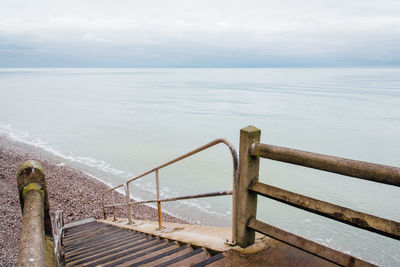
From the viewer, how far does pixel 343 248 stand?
37.3 ft

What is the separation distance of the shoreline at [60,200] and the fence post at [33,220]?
6065mm

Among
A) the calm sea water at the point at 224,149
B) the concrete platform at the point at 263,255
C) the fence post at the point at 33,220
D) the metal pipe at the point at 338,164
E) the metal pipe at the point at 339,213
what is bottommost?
the calm sea water at the point at 224,149

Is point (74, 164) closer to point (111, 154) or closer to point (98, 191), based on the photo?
point (111, 154)

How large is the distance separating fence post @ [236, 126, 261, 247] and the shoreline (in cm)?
641

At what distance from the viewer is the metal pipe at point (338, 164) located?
1675mm

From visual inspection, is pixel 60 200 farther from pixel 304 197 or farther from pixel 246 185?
pixel 304 197

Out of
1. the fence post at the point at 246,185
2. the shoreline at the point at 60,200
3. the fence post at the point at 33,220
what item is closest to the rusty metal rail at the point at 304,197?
the fence post at the point at 246,185

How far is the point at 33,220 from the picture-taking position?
148 cm

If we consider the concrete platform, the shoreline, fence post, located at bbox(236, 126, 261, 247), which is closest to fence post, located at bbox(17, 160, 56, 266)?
the concrete platform

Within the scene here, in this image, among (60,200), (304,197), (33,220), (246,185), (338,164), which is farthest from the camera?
(60,200)

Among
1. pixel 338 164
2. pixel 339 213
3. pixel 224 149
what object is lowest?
pixel 224 149

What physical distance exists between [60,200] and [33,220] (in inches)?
513

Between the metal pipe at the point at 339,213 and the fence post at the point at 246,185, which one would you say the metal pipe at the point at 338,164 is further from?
the metal pipe at the point at 339,213

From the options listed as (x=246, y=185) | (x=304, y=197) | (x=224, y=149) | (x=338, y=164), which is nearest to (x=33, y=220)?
(x=246, y=185)
